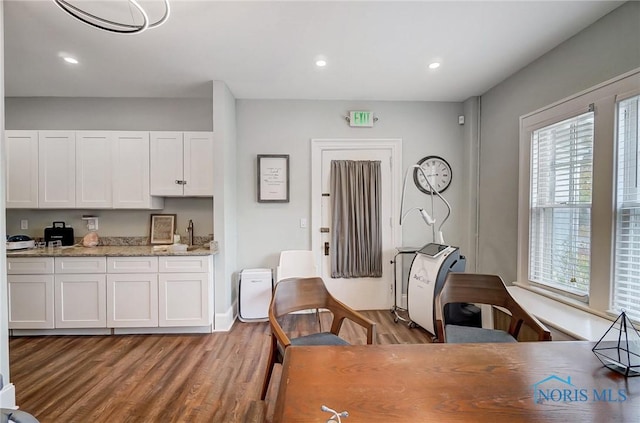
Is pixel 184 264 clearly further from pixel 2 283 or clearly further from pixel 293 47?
pixel 293 47

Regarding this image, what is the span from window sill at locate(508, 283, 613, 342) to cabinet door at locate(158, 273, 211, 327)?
116 inches

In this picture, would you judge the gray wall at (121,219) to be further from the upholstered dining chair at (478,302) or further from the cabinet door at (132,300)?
the upholstered dining chair at (478,302)

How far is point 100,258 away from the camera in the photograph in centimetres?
279

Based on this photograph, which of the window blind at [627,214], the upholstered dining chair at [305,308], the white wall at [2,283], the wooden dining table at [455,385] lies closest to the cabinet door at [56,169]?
the white wall at [2,283]

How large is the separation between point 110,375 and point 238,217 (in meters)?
1.91

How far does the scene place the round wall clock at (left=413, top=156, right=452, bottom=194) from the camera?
11.9 feet

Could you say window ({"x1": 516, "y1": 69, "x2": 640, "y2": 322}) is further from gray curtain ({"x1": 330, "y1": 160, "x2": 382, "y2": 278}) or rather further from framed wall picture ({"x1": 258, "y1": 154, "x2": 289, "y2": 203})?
framed wall picture ({"x1": 258, "y1": 154, "x2": 289, "y2": 203})

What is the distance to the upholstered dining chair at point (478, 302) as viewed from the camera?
1786 millimetres

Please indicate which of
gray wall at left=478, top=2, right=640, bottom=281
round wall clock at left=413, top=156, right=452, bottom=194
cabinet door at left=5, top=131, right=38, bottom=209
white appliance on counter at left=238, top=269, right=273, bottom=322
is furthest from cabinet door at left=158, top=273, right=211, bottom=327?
gray wall at left=478, top=2, right=640, bottom=281

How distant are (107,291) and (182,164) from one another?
5.01 feet

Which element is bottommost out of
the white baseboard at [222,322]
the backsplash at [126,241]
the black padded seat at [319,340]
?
the white baseboard at [222,322]

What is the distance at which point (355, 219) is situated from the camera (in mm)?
3504

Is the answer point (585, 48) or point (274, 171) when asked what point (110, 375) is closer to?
point (274, 171)

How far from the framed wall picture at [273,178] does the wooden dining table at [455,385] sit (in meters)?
2.54
